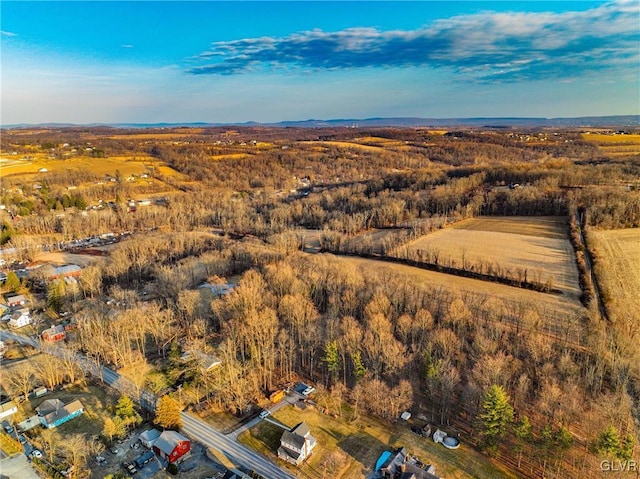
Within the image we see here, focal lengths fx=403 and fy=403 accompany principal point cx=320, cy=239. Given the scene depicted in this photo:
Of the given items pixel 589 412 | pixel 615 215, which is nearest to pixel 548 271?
pixel 615 215

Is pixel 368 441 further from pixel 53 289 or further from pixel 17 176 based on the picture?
pixel 17 176

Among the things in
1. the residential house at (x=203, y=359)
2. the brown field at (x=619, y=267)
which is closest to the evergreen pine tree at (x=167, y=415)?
the residential house at (x=203, y=359)

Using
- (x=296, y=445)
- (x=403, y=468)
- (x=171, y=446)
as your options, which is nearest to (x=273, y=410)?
(x=296, y=445)

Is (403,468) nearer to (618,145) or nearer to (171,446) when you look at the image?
(171,446)

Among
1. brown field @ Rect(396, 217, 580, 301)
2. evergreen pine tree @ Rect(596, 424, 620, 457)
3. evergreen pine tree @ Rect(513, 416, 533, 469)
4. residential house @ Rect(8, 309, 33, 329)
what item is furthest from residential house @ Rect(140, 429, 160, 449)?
brown field @ Rect(396, 217, 580, 301)

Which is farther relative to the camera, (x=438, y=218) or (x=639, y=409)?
(x=438, y=218)
